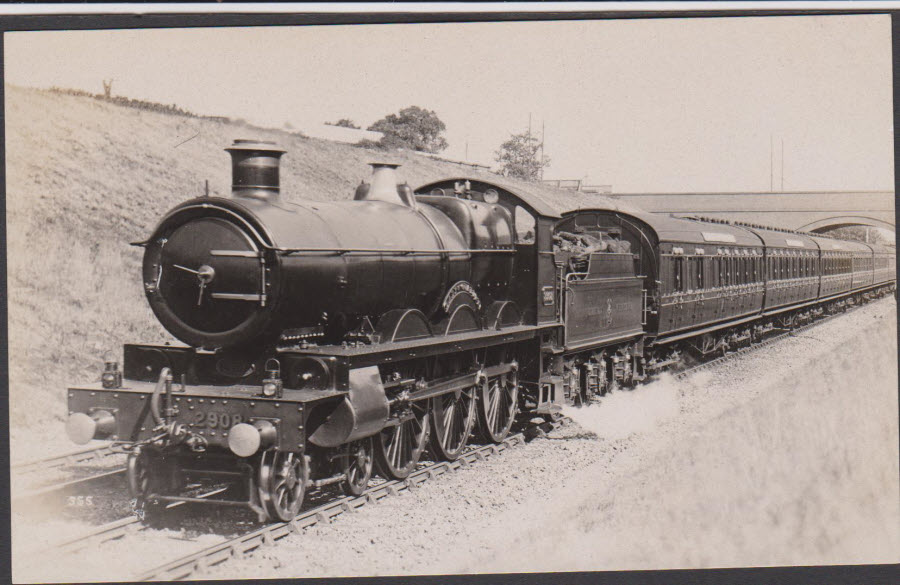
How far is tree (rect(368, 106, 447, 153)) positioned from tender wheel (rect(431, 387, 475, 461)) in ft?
12.5

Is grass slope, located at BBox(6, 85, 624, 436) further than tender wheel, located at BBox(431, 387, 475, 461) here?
No

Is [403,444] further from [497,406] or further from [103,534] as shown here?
[103,534]

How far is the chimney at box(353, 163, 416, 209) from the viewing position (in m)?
9.41

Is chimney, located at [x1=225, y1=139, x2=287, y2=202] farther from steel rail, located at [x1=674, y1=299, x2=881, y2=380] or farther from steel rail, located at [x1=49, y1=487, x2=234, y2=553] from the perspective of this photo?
steel rail, located at [x1=674, y1=299, x2=881, y2=380]

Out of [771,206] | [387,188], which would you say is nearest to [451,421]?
[387,188]

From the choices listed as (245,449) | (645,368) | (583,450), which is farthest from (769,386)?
(245,449)

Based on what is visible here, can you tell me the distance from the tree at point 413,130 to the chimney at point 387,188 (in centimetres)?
213

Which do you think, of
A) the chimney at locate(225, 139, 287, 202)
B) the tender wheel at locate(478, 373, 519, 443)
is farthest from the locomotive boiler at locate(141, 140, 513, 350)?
the tender wheel at locate(478, 373, 519, 443)

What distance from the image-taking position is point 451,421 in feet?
32.5

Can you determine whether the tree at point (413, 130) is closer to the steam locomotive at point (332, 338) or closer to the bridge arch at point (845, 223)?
the steam locomotive at point (332, 338)

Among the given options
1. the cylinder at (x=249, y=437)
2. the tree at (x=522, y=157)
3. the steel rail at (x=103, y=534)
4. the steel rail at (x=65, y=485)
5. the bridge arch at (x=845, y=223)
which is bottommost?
the steel rail at (x=103, y=534)

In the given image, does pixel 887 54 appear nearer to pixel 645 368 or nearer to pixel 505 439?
pixel 505 439

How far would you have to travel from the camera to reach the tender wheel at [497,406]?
10617 millimetres

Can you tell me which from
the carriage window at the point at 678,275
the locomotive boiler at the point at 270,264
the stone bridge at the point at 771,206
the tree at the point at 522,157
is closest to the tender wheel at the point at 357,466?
the locomotive boiler at the point at 270,264
